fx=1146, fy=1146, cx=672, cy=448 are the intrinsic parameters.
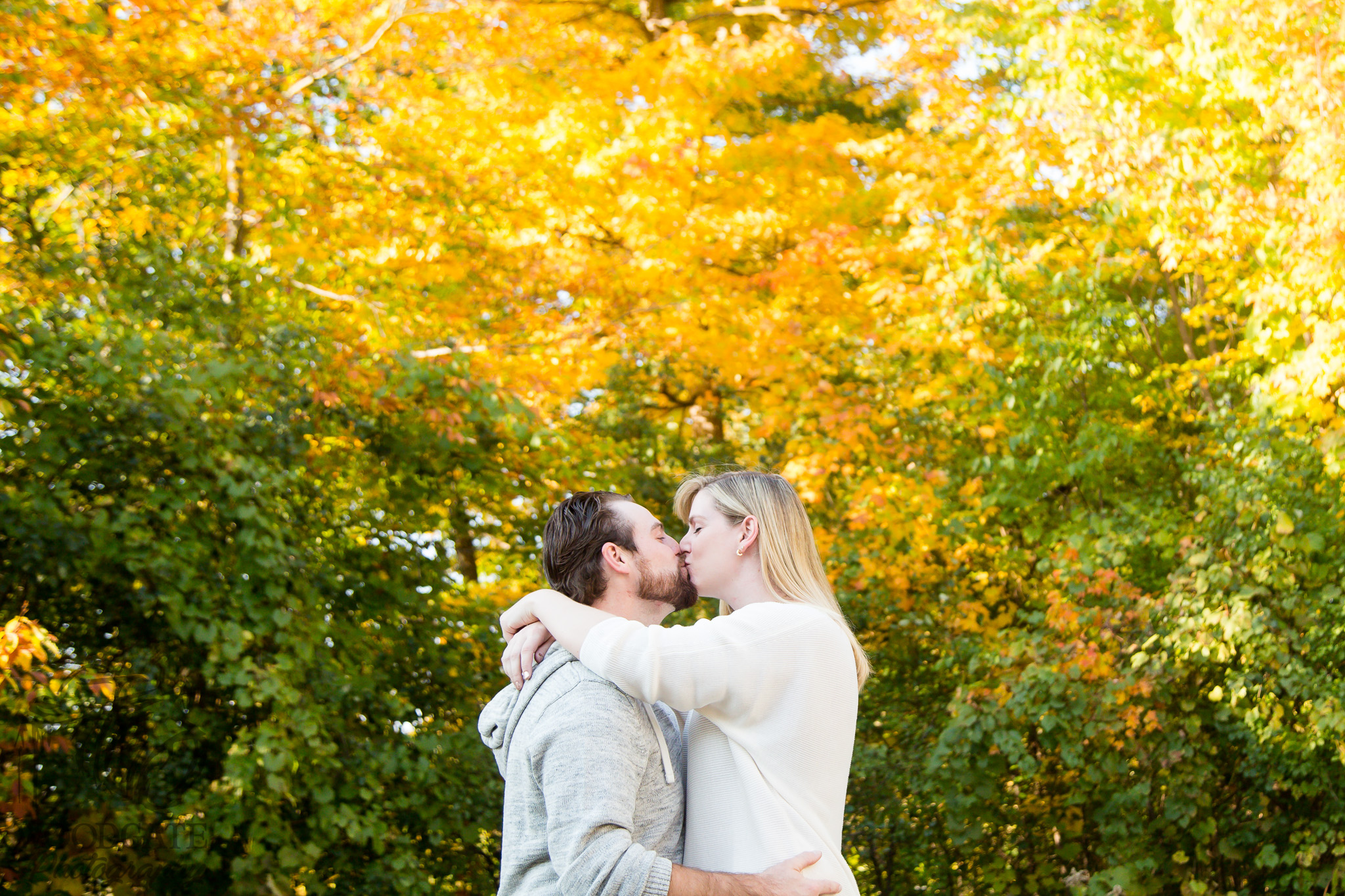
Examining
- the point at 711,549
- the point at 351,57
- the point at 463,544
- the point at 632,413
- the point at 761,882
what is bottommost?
the point at 632,413

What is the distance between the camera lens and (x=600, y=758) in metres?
1.96

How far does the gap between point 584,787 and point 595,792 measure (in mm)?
21

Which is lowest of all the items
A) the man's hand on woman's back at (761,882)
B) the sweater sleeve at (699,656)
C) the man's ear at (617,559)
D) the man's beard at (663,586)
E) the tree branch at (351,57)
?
the tree branch at (351,57)

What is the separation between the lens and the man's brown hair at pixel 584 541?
2.36m

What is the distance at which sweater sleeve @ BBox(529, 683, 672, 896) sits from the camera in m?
1.88

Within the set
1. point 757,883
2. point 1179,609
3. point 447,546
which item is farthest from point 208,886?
point 1179,609

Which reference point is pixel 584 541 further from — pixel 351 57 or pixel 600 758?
pixel 351 57

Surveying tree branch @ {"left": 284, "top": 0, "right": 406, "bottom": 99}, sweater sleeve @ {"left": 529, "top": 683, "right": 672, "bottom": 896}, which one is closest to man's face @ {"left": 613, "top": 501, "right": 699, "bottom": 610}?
sweater sleeve @ {"left": 529, "top": 683, "right": 672, "bottom": 896}

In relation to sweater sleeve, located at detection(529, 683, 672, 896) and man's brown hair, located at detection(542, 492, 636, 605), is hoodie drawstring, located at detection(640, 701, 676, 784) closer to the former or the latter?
sweater sleeve, located at detection(529, 683, 672, 896)

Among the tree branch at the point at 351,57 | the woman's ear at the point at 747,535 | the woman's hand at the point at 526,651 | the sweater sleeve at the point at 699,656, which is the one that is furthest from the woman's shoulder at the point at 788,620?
the tree branch at the point at 351,57

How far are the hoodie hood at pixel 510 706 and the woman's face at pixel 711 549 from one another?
330mm

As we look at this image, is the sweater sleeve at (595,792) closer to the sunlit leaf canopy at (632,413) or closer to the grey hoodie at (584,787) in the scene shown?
the grey hoodie at (584,787)

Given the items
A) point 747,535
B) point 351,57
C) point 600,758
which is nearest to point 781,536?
point 747,535

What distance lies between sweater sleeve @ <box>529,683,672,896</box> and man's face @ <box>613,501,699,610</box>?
351mm
